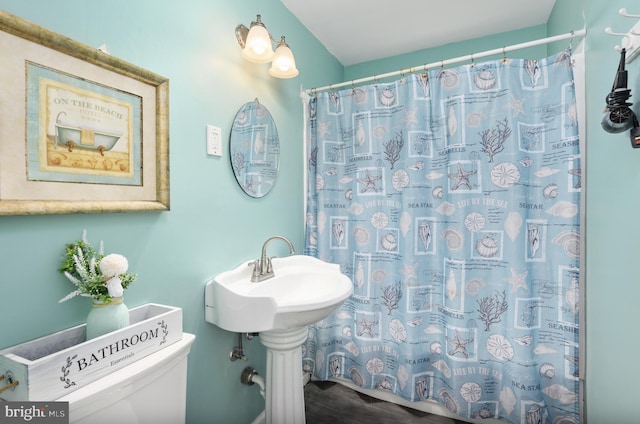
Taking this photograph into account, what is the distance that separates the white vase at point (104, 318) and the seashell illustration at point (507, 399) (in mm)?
1803

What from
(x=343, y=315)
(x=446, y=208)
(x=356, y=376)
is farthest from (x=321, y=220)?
(x=356, y=376)

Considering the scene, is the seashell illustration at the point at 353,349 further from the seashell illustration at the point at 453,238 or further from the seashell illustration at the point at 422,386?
the seashell illustration at the point at 453,238

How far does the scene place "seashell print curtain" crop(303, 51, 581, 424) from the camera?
1495 millimetres

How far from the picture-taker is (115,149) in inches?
37.1

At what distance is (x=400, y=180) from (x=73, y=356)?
5.32ft

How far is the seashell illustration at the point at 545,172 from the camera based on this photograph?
149 cm

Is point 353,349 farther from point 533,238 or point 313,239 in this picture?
point 533,238

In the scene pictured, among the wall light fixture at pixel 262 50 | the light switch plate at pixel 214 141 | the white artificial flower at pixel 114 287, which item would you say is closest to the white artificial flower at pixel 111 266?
the white artificial flower at pixel 114 287

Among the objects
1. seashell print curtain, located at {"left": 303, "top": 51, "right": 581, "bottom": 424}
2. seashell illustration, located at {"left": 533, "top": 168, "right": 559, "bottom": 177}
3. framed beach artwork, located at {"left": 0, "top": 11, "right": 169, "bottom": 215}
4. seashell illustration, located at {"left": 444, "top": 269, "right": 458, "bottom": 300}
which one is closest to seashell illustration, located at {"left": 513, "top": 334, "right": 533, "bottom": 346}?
seashell print curtain, located at {"left": 303, "top": 51, "right": 581, "bottom": 424}

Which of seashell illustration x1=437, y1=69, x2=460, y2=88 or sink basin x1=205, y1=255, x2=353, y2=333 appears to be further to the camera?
seashell illustration x1=437, y1=69, x2=460, y2=88

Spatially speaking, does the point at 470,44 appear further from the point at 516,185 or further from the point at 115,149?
the point at 115,149

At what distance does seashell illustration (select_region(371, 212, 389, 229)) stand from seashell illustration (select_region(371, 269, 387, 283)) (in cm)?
28

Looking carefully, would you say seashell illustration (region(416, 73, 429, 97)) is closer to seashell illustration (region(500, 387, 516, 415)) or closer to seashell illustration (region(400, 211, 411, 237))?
seashell illustration (region(400, 211, 411, 237))

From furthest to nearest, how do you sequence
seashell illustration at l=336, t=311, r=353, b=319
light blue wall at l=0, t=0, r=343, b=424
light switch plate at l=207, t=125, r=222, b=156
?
seashell illustration at l=336, t=311, r=353, b=319 → light switch plate at l=207, t=125, r=222, b=156 → light blue wall at l=0, t=0, r=343, b=424
